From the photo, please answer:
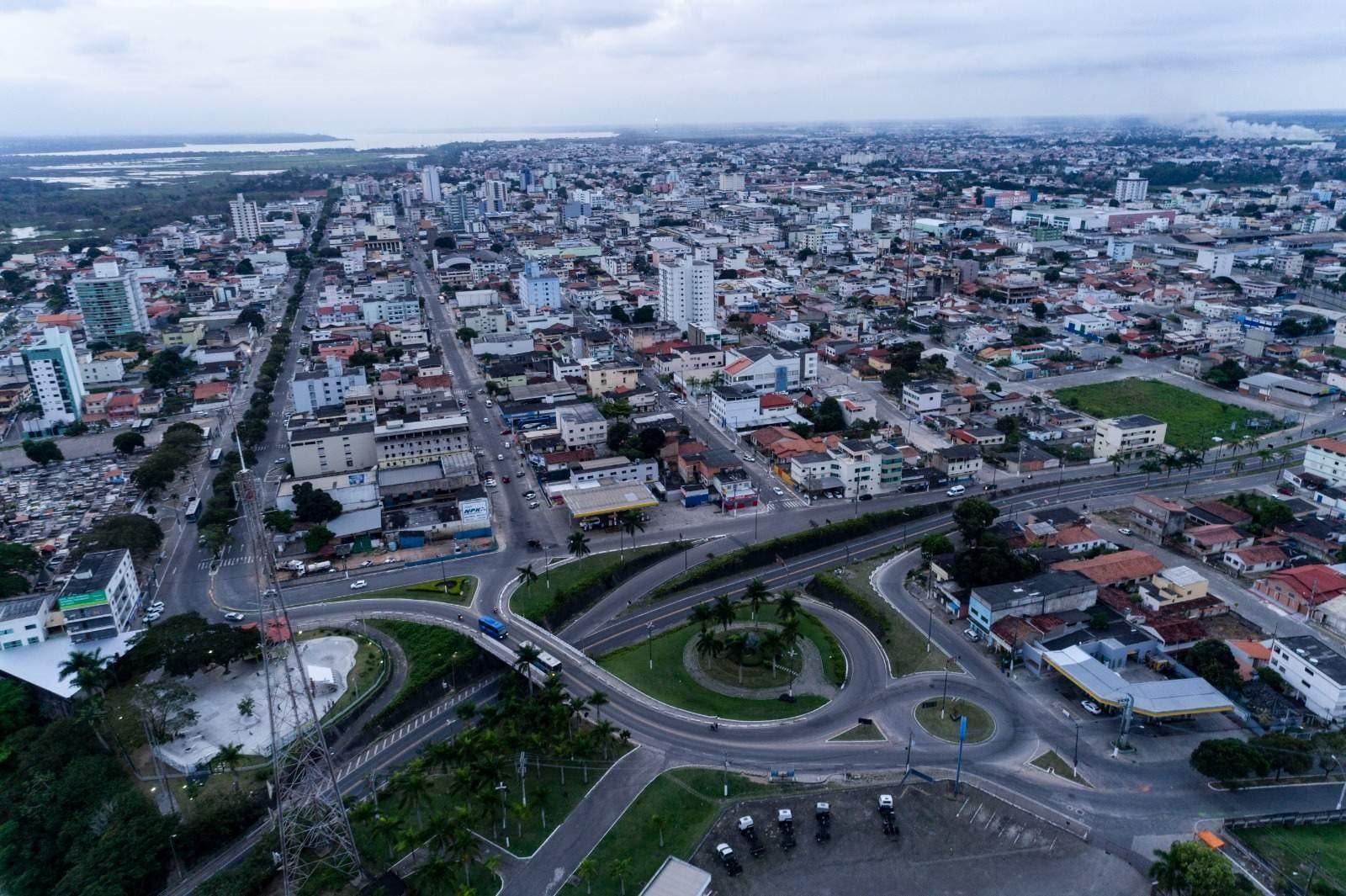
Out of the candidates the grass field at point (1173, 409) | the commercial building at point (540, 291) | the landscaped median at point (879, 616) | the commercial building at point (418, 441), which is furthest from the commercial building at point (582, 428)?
the commercial building at point (540, 291)

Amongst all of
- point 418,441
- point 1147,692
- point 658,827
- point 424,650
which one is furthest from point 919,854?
point 418,441

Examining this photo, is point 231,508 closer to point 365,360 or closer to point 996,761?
point 365,360

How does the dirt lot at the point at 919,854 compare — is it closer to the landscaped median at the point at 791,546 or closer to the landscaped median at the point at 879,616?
the landscaped median at the point at 879,616

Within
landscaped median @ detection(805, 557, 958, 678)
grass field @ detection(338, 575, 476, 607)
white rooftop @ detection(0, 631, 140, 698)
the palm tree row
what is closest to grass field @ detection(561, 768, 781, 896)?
the palm tree row

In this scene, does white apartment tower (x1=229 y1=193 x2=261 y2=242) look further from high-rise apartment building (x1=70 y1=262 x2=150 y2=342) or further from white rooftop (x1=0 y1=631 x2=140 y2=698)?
white rooftop (x1=0 y1=631 x2=140 y2=698)

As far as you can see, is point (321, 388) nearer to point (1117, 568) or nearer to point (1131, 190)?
point (1117, 568)

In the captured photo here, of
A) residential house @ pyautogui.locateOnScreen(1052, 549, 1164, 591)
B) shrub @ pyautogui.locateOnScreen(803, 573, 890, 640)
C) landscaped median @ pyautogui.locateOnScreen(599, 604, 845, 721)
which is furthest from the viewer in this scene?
residential house @ pyautogui.locateOnScreen(1052, 549, 1164, 591)
